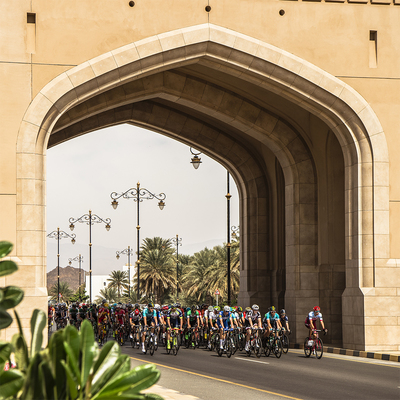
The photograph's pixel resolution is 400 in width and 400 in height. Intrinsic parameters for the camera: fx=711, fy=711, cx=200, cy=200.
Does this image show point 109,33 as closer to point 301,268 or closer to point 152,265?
point 301,268

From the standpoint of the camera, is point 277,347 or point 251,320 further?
point 251,320

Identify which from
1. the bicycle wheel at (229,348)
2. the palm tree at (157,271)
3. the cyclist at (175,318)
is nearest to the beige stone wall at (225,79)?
the bicycle wheel at (229,348)

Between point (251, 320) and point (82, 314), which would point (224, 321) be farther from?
point (82, 314)

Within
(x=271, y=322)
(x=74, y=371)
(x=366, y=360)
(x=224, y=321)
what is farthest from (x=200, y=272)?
(x=74, y=371)

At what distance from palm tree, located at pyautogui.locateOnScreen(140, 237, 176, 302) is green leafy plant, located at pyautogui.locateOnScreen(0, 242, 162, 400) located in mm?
59675

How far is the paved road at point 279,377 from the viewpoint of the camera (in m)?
11.2

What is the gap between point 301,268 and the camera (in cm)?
2478

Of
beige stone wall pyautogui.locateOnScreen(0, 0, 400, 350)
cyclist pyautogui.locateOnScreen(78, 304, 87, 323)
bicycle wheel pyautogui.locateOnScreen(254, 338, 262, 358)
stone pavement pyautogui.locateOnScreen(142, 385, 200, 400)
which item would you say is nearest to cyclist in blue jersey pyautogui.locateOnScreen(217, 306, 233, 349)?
bicycle wheel pyautogui.locateOnScreen(254, 338, 262, 358)

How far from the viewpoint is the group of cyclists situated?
19.8 meters

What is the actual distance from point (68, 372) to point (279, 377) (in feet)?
37.8

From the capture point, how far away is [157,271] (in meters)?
63.2

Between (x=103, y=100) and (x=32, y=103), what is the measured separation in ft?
16.5

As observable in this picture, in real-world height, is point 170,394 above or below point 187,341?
above

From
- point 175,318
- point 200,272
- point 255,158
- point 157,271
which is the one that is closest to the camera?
point 175,318
